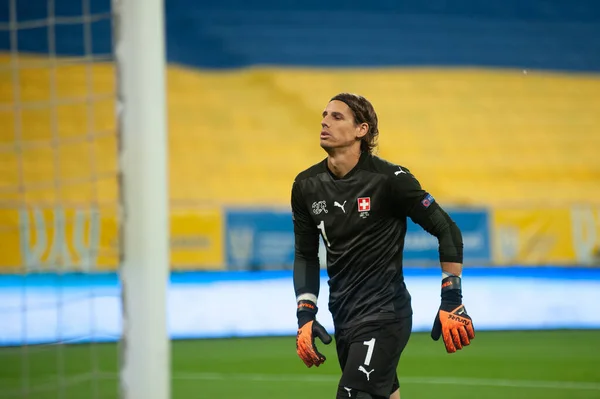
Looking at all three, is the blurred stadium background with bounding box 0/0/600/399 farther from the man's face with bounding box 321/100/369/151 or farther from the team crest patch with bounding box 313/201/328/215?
the man's face with bounding box 321/100/369/151

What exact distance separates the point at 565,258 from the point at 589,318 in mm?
1618

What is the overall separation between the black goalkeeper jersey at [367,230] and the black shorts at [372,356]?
52 mm

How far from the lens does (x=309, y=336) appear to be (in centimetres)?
438

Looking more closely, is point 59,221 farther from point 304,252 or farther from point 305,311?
point 305,311

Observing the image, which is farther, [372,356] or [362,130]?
[362,130]

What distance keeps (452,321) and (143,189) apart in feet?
5.21

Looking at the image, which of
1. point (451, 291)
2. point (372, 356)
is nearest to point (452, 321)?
point (451, 291)

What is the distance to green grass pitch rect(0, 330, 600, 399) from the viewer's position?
25.8 ft

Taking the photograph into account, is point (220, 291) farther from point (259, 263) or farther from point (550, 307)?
point (550, 307)

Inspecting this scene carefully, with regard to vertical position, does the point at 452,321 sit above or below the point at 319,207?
below

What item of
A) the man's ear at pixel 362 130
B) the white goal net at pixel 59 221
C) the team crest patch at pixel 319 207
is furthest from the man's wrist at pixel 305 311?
the white goal net at pixel 59 221

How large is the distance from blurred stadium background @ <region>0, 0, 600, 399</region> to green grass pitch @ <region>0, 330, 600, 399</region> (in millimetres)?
64

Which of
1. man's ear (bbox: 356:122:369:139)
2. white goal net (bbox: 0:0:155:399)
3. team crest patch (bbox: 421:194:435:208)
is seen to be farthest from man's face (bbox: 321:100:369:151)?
white goal net (bbox: 0:0:155:399)

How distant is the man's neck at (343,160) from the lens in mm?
4492
